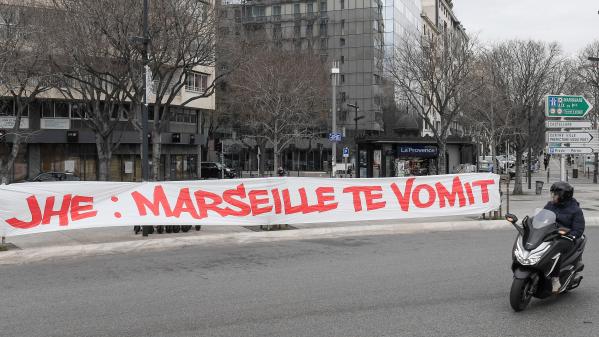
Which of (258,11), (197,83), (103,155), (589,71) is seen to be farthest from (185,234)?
(258,11)

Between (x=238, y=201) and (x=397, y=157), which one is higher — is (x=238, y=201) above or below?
below

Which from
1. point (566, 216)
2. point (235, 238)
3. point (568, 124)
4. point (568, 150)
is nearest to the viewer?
point (566, 216)

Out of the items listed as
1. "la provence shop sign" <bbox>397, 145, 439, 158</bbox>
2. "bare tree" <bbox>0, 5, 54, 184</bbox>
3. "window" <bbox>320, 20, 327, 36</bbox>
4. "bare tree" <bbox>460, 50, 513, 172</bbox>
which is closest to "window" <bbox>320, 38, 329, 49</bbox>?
"window" <bbox>320, 20, 327, 36</bbox>

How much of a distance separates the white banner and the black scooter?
27.8 feet

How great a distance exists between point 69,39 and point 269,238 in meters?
13.5

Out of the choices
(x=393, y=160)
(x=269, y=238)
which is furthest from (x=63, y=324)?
(x=393, y=160)

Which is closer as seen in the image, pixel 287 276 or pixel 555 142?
pixel 287 276

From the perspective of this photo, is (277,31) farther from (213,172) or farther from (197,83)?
(197,83)

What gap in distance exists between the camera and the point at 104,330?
6.13 meters

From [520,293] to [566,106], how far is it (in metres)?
11.9

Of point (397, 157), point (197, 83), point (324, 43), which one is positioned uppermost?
point (324, 43)

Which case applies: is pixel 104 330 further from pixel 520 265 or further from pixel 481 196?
pixel 481 196

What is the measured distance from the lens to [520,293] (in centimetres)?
653

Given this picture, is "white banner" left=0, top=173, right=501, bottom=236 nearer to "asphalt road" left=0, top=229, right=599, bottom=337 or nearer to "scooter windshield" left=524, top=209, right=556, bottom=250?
"asphalt road" left=0, top=229, right=599, bottom=337
